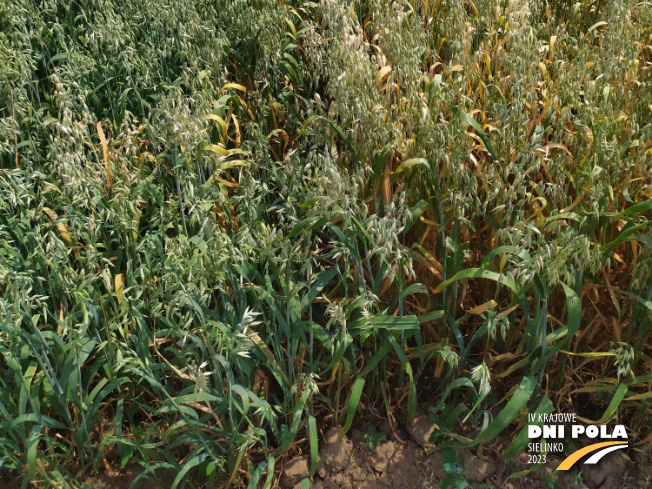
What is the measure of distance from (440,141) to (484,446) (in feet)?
3.60

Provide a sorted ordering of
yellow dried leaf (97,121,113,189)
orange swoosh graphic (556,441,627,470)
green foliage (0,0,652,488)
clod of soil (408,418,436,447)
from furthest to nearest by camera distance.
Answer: yellow dried leaf (97,121,113,189), clod of soil (408,418,436,447), orange swoosh graphic (556,441,627,470), green foliage (0,0,652,488)

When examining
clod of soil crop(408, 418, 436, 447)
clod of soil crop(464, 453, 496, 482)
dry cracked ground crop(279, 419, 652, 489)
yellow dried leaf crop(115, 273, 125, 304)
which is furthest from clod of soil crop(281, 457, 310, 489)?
yellow dried leaf crop(115, 273, 125, 304)

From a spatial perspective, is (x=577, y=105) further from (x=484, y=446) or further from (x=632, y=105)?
(x=484, y=446)

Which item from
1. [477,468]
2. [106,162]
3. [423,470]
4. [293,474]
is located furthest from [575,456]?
[106,162]

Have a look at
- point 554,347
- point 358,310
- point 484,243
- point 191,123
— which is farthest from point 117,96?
point 554,347

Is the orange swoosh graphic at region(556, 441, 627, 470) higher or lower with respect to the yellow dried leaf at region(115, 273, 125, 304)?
lower

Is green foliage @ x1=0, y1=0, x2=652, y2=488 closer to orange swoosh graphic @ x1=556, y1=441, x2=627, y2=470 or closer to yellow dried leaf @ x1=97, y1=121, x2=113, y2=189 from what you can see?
yellow dried leaf @ x1=97, y1=121, x2=113, y2=189

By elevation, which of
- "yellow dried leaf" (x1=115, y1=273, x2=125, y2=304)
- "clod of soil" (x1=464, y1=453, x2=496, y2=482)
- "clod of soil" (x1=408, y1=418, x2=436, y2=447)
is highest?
"yellow dried leaf" (x1=115, y1=273, x2=125, y2=304)

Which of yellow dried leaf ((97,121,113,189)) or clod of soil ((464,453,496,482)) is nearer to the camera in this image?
clod of soil ((464,453,496,482))

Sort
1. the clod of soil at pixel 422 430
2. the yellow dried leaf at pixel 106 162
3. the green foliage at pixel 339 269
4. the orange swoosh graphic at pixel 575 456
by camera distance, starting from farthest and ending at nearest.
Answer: the yellow dried leaf at pixel 106 162
the clod of soil at pixel 422 430
the orange swoosh graphic at pixel 575 456
the green foliage at pixel 339 269

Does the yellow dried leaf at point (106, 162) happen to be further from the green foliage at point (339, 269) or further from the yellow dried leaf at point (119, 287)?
the yellow dried leaf at point (119, 287)

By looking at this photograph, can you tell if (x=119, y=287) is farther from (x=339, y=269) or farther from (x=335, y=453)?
(x=335, y=453)

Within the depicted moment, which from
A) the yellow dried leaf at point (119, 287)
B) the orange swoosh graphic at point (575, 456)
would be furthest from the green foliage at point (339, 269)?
the orange swoosh graphic at point (575, 456)

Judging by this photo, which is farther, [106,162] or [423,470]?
[106,162]
